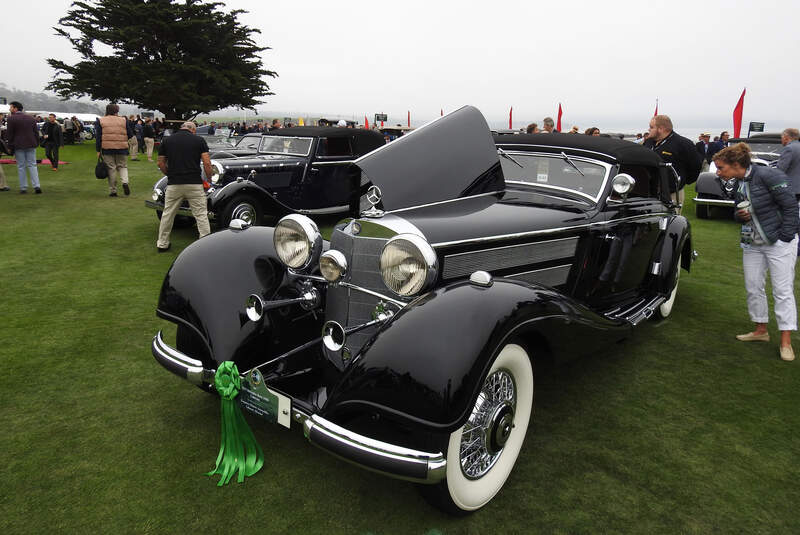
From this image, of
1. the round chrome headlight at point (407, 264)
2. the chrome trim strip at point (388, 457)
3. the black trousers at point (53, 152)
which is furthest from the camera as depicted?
the black trousers at point (53, 152)

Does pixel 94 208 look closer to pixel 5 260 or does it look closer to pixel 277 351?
pixel 5 260

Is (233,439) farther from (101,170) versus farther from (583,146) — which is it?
(101,170)

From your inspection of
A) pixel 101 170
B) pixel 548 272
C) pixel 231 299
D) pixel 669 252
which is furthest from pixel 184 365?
pixel 101 170

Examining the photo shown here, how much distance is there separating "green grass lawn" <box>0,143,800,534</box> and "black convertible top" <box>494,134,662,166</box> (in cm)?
165

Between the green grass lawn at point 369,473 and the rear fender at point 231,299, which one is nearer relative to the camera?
the green grass lawn at point 369,473

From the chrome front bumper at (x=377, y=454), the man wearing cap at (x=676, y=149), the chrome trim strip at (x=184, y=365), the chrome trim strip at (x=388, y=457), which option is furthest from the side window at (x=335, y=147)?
the chrome trim strip at (x=388, y=457)

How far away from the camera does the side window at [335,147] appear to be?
891cm

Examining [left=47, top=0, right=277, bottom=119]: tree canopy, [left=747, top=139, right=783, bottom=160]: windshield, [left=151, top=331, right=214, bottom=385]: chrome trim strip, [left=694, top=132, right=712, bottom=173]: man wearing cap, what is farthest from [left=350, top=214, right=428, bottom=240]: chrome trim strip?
[left=47, top=0, right=277, bottom=119]: tree canopy

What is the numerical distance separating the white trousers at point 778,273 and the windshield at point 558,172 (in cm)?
161

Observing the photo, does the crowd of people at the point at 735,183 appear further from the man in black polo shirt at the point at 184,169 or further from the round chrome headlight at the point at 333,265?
the round chrome headlight at the point at 333,265

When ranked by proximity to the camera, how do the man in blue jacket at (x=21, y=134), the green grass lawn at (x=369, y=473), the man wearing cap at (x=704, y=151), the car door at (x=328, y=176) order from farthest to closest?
the man wearing cap at (x=704, y=151) → the man in blue jacket at (x=21, y=134) → the car door at (x=328, y=176) → the green grass lawn at (x=369, y=473)

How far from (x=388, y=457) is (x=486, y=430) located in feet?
2.10

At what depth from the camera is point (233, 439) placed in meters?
2.54

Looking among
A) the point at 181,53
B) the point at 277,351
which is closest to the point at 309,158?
the point at 277,351
